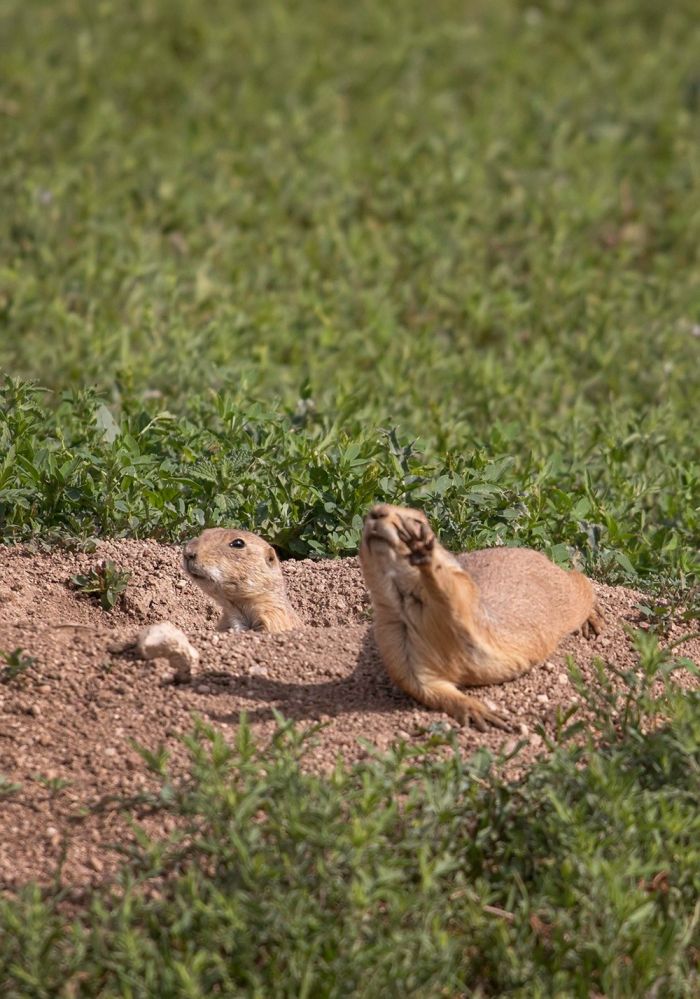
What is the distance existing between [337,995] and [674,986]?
77 centimetres

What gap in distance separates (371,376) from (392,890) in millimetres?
4336

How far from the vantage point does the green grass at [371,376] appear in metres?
3.28

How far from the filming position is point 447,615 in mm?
4066

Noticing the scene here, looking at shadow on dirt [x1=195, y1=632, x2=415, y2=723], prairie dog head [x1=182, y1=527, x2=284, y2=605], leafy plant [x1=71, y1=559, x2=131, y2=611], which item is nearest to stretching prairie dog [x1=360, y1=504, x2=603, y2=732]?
shadow on dirt [x1=195, y1=632, x2=415, y2=723]

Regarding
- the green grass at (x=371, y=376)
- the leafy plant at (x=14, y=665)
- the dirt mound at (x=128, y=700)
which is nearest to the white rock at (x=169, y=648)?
the dirt mound at (x=128, y=700)

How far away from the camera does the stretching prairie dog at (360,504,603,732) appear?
13.1 ft

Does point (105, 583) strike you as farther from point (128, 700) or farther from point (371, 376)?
point (371, 376)

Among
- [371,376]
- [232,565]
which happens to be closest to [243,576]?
[232,565]

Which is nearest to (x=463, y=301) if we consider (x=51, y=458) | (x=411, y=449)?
(x=411, y=449)

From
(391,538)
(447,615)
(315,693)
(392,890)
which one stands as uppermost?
(391,538)

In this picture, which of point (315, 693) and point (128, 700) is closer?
point (128, 700)

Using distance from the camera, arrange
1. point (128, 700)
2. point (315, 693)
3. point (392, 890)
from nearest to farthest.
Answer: point (392, 890)
point (128, 700)
point (315, 693)

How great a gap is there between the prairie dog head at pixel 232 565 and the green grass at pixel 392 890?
144 centimetres

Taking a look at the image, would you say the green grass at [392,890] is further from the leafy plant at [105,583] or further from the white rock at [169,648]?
the leafy plant at [105,583]
